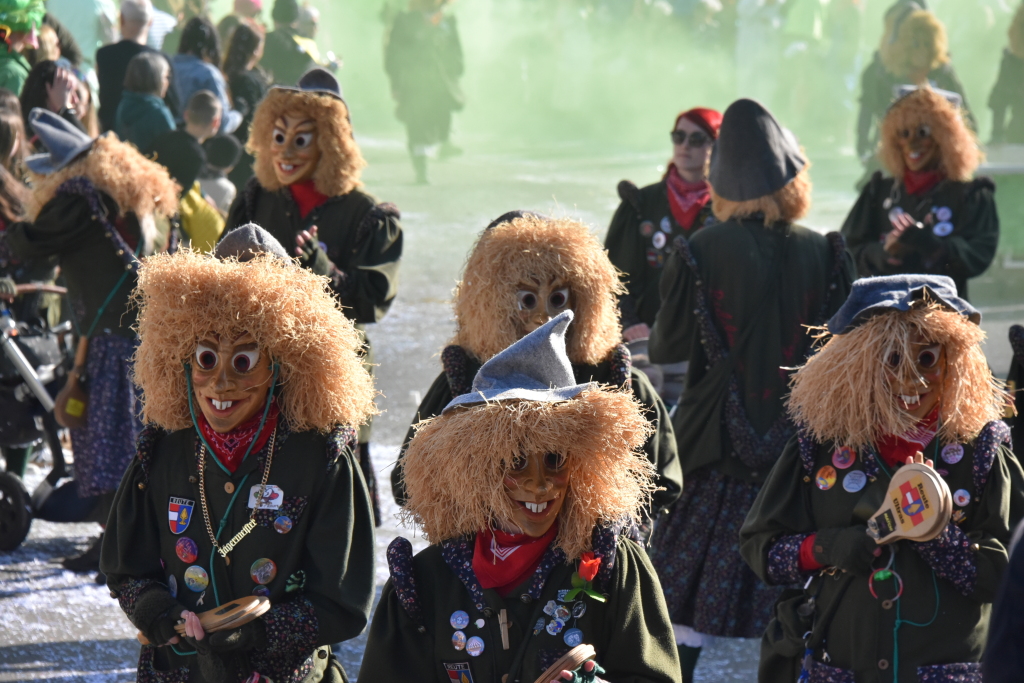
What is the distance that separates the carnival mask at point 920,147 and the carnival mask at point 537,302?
2.93m

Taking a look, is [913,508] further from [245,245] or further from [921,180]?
[921,180]

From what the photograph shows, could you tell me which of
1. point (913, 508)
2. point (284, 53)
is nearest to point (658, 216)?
point (913, 508)

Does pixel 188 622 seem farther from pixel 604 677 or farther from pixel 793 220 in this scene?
pixel 793 220

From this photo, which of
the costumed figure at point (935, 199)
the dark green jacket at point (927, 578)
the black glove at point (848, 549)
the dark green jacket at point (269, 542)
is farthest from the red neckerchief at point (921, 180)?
the dark green jacket at point (269, 542)

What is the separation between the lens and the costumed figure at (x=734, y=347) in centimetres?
431

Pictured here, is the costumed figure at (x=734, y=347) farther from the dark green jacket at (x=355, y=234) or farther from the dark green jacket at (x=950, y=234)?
the dark green jacket at (x=950, y=234)

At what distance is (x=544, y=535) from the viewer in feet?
8.87

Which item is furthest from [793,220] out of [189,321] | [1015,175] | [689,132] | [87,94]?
[1015,175]

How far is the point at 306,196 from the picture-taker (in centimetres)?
509

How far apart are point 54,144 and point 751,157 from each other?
9.16 feet

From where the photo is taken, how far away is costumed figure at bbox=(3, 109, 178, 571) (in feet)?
16.1

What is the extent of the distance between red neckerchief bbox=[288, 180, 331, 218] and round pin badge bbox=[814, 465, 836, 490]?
8.55 ft

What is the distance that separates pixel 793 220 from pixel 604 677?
8.24 ft

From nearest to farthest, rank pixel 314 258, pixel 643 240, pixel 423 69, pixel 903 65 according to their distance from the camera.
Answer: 1. pixel 314 258
2. pixel 643 240
3. pixel 903 65
4. pixel 423 69
